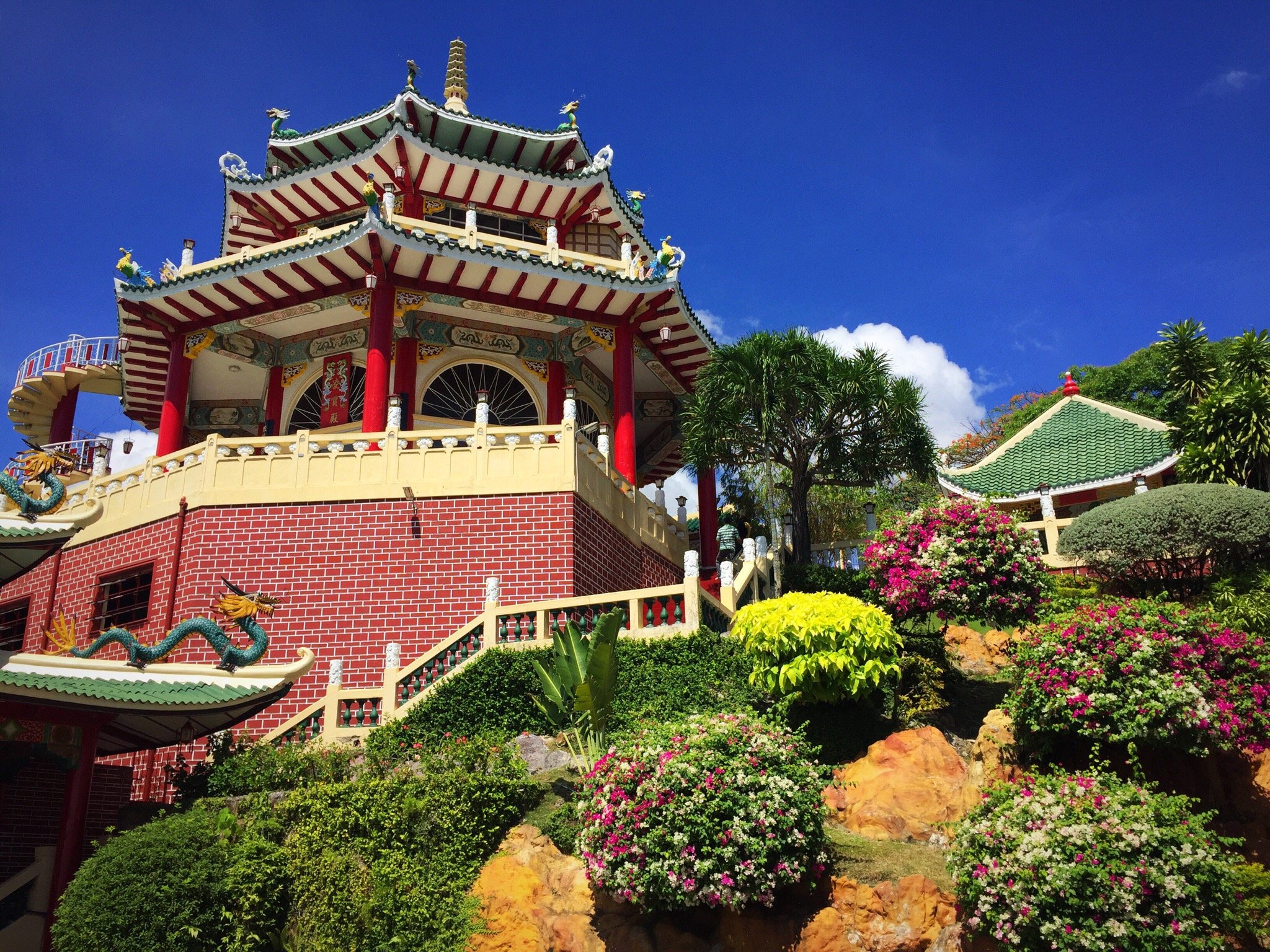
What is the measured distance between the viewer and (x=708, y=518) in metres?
27.9

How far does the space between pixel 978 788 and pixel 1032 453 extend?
16039 millimetres

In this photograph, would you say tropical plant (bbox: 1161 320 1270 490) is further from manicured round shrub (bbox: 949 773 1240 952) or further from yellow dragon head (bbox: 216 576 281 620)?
yellow dragon head (bbox: 216 576 281 620)

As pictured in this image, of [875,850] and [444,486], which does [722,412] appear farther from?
[875,850]

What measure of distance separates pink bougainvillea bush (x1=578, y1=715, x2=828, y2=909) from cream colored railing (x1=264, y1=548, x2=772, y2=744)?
4776 millimetres

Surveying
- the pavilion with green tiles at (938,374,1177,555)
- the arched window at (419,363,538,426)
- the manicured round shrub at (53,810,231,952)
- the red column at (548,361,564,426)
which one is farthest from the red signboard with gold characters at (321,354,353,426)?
the pavilion with green tiles at (938,374,1177,555)

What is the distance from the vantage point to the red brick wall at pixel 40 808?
614 inches

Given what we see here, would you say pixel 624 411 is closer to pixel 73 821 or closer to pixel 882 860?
pixel 882 860

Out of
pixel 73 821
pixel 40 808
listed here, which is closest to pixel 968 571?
pixel 73 821

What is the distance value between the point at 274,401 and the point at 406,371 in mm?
4131

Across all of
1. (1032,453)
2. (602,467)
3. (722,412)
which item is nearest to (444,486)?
(602,467)

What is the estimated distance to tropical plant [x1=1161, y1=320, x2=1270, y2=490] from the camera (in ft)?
65.8

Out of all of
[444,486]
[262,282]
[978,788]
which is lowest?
[978,788]

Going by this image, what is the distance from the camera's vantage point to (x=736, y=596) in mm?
19672

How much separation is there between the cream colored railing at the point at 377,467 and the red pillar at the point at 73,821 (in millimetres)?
6899
